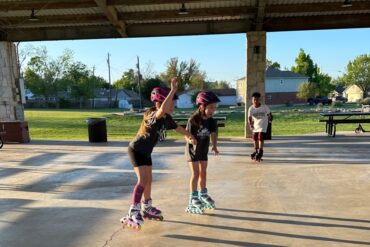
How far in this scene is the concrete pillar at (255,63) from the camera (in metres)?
14.2

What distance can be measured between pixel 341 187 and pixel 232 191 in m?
1.95

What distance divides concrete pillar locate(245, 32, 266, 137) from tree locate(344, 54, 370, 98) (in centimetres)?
8519

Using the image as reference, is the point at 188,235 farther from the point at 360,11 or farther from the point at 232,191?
the point at 360,11

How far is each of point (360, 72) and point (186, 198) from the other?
95.2m

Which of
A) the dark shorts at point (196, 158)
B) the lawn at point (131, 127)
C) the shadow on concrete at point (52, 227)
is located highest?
the dark shorts at point (196, 158)

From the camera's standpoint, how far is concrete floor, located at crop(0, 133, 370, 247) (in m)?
4.61

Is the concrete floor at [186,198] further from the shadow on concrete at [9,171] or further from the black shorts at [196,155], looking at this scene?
the black shorts at [196,155]

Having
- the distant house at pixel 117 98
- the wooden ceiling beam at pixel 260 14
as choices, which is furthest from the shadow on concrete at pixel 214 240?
the distant house at pixel 117 98

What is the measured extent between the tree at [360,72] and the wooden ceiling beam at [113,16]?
87.7 m

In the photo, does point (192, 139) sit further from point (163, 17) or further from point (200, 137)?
point (163, 17)

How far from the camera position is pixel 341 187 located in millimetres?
6828

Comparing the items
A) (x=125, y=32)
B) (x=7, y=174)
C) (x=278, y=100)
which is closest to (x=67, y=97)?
(x=278, y=100)

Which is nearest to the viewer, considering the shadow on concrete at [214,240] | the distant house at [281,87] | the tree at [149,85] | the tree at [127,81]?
the shadow on concrete at [214,240]

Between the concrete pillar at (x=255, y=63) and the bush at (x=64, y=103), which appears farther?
the bush at (x=64, y=103)
